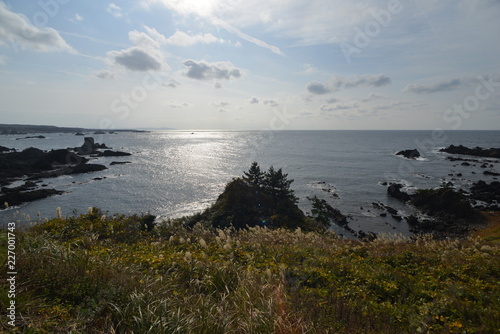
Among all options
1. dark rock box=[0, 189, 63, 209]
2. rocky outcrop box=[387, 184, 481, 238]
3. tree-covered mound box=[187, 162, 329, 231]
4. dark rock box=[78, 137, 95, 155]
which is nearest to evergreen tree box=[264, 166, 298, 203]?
tree-covered mound box=[187, 162, 329, 231]

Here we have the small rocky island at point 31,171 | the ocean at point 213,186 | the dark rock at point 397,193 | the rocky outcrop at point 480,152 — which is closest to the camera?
the ocean at point 213,186

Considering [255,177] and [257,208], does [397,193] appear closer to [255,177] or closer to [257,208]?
[255,177]

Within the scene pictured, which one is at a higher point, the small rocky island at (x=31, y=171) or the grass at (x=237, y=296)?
the grass at (x=237, y=296)

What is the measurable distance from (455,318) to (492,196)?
49854 millimetres

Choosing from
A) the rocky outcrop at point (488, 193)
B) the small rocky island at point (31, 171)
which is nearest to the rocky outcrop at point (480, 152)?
the rocky outcrop at point (488, 193)

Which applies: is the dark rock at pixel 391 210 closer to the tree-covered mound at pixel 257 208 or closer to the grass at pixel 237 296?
the tree-covered mound at pixel 257 208

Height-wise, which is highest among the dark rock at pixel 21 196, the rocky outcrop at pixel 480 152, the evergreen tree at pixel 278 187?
the rocky outcrop at pixel 480 152

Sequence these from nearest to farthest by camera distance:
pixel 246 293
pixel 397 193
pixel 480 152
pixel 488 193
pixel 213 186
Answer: pixel 246 293
pixel 397 193
pixel 488 193
pixel 213 186
pixel 480 152

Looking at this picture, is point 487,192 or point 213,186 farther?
point 213,186

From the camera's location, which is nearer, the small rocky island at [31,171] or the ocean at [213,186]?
the ocean at [213,186]

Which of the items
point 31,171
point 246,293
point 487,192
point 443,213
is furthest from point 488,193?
point 31,171

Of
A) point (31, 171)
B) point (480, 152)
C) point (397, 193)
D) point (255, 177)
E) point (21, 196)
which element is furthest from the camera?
point (480, 152)

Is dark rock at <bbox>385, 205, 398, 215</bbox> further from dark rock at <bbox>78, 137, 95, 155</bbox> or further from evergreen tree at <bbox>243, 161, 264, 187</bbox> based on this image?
dark rock at <bbox>78, 137, 95, 155</bbox>

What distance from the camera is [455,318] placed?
454 centimetres
